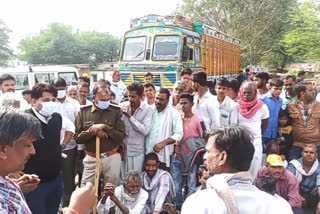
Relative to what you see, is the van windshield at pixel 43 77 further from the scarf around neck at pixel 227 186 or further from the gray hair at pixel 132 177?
the scarf around neck at pixel 227 186

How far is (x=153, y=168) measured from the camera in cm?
426

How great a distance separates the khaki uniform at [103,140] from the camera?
395 centimetres

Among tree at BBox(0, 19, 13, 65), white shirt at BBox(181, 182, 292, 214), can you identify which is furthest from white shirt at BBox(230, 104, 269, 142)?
tree at BBox(0, 19, 13, 65)

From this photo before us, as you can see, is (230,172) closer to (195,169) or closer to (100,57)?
(195,169)

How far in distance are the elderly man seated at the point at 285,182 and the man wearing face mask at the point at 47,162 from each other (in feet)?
7.22

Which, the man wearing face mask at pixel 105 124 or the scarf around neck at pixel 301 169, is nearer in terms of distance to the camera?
the man wearing face mask at pixel 105 124

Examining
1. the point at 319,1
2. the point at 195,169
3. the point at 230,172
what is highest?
the point at 319,1

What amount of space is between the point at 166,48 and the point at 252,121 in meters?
6.80

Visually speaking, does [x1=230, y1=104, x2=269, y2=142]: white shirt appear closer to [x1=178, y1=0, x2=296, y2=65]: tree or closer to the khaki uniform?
the khaki uniform

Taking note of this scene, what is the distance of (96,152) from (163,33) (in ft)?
24.6

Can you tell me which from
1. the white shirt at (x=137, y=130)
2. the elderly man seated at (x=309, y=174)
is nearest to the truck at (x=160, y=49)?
the white shirt at (x=137, y=130)

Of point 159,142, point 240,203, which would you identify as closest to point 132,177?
point 159,142

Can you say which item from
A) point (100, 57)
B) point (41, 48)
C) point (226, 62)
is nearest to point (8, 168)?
point (226, 62)

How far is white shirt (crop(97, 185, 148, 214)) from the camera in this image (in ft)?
13.1
